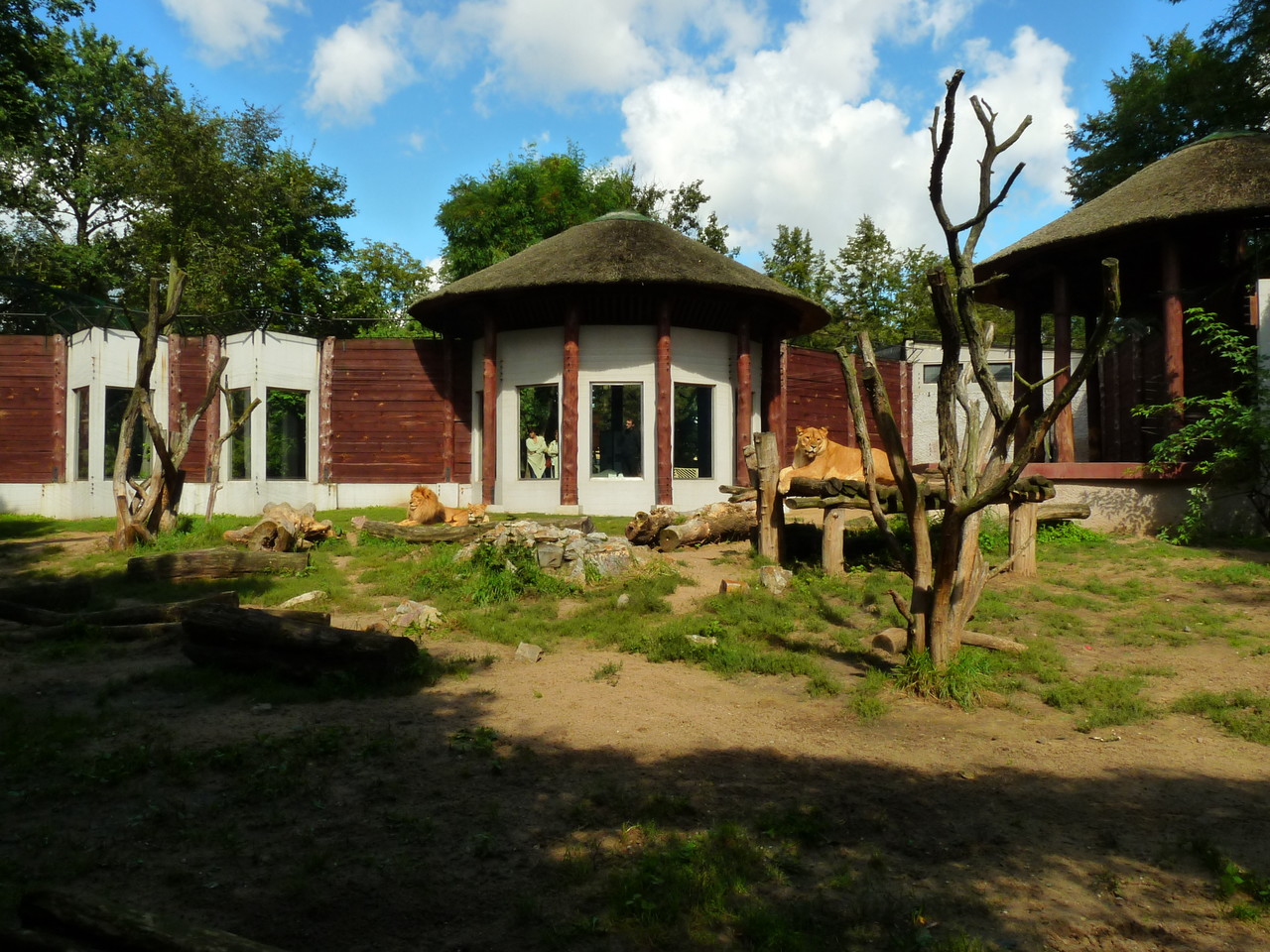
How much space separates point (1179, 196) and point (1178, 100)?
1418 cm

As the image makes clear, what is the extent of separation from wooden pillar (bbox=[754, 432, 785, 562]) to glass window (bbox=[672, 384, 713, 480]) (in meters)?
5.64

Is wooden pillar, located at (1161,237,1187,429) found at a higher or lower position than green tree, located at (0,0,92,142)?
lower

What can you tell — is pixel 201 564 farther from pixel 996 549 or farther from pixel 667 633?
pixel 996 549

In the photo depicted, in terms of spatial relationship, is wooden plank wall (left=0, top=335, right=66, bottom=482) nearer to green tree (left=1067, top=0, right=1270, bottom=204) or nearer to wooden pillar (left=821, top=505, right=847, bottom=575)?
wooden pillar (left=821, top=505, right=847, bottom=575)

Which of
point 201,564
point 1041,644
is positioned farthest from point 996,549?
point 201,564

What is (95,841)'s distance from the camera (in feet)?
13.1

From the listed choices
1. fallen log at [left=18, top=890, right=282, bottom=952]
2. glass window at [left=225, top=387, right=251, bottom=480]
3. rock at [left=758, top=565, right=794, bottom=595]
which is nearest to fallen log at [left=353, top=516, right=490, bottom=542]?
rock at [left=758, top=565, right=794, bottom=595]

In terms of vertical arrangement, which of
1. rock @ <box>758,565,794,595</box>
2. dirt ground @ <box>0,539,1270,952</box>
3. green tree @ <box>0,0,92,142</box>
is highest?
green tree @ <box>0,0,92,142</box>

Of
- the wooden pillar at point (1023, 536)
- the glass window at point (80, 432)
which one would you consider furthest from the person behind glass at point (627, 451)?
the glass window at point (80, 432)

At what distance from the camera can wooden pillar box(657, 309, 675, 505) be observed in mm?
15844

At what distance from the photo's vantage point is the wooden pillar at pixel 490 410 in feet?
55.1

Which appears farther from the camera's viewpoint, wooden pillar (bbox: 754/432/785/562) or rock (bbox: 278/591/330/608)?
wooden pillar (bbox: 754/432/785/562)

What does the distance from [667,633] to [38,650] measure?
17.0 ft

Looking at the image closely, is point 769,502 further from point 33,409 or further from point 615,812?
point 33,409
